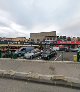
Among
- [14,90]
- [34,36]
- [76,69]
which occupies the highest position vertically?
[34,36]

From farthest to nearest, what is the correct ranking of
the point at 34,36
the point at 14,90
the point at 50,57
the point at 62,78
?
1. the point at 34,36
2. the point at 50,57
3. the point at 62,78
4. the point at 14,90

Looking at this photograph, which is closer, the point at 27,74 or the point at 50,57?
the point at 27,74

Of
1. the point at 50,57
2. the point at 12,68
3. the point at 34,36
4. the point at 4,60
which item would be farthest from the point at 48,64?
the point at 34,36

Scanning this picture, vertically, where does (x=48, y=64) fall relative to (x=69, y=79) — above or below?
above

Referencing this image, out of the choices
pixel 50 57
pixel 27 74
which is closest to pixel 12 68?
pixel 27 74

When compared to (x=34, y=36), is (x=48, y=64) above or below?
below

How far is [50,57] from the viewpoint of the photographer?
91.8 ft

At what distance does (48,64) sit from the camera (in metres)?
10.5

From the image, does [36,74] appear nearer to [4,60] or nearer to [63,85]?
[63,85]

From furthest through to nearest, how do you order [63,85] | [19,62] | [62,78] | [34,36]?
[34,36], [19,62], [62,78], [63,85]

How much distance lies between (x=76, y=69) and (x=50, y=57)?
1843 cm

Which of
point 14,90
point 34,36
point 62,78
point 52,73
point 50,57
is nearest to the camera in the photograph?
point 14,90

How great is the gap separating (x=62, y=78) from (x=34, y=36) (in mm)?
96034

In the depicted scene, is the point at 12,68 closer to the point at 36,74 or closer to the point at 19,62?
the point at 19,62
